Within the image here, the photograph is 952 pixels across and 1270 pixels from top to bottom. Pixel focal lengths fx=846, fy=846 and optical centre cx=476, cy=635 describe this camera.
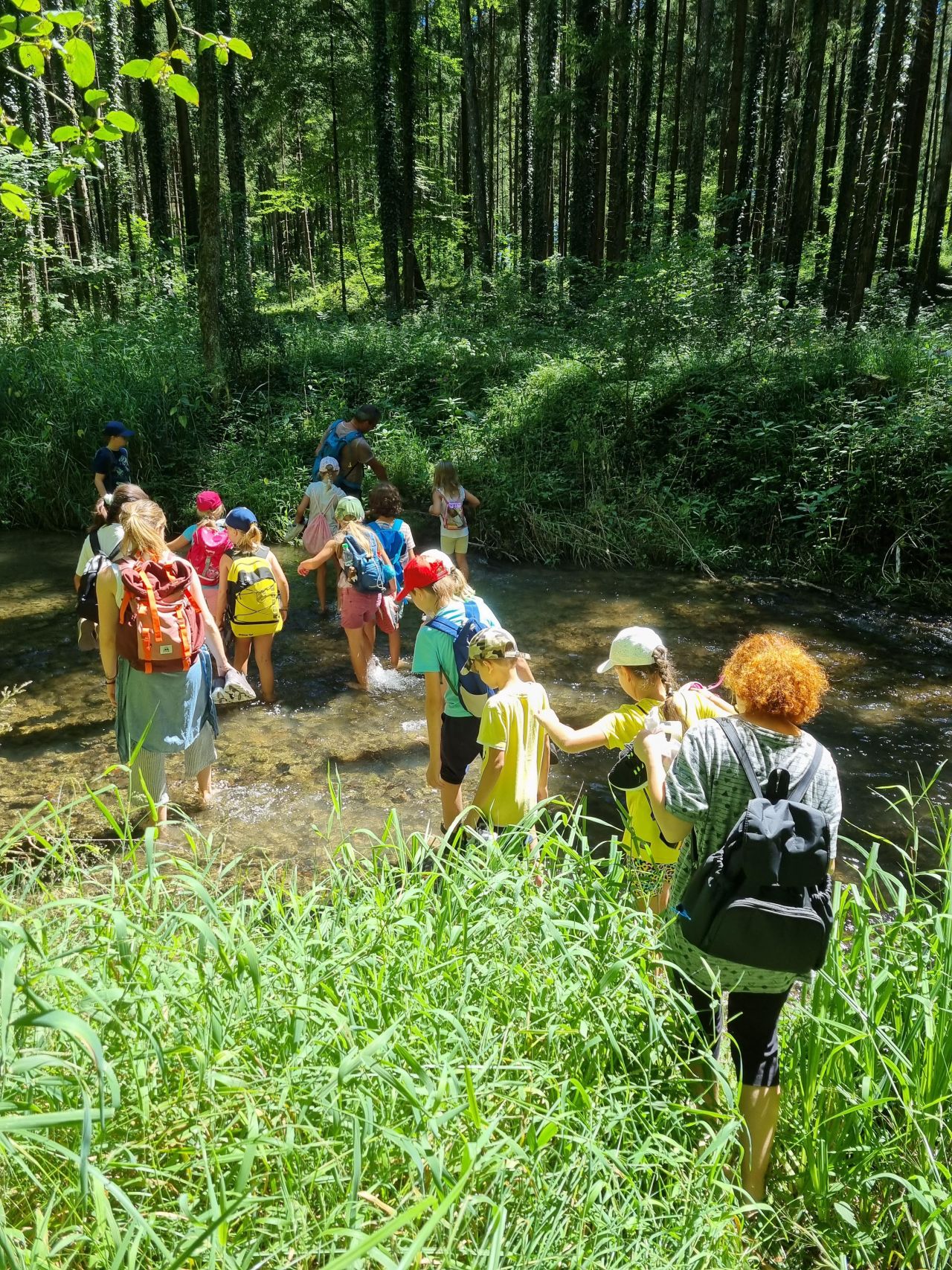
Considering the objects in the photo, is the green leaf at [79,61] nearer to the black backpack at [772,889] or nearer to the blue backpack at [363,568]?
the black backpack at [772,889]

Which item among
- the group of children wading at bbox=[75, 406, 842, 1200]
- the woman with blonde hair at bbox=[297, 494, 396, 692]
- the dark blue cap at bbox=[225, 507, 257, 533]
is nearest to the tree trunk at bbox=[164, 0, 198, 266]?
the woman with blonde hair at bbox=[297, 494, 396, 692]

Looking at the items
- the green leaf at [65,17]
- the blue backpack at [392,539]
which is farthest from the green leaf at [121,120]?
the blue backpack at [392,539]

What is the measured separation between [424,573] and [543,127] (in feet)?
58.0

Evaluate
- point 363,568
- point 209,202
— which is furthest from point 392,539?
point 209,202

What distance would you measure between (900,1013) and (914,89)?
16904 mm

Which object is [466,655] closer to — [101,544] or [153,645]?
[153,645]

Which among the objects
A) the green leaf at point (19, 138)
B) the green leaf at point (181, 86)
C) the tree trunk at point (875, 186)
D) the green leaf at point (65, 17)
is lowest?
the green leaf at point (19, 138)

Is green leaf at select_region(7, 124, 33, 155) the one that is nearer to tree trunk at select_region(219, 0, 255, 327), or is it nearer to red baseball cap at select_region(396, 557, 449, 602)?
red baseball cap at select_region(396, 557, 449, 602)

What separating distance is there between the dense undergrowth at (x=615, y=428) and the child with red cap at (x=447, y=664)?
735 cm

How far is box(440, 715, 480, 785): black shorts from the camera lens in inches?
186

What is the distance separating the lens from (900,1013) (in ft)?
8.86

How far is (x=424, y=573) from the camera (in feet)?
15.6

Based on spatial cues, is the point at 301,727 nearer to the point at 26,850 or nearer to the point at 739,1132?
the point at 26,850

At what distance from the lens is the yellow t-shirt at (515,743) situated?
12.5 feet
